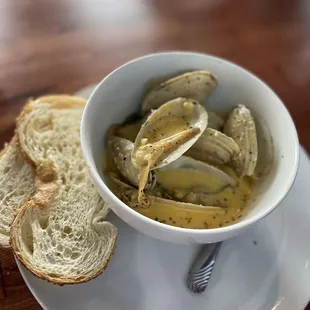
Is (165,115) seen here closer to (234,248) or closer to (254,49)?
(234,248)

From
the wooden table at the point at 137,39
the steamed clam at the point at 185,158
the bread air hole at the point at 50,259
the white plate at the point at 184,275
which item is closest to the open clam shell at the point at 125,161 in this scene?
the steamed clam at the point at 185,158

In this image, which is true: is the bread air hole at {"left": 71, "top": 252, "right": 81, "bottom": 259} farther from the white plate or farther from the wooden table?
the wooden table

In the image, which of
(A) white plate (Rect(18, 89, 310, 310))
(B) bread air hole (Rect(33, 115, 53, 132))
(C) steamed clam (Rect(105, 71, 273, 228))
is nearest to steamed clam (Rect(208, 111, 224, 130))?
(C) steamed clam (Rect(105, 71, 273, 228))

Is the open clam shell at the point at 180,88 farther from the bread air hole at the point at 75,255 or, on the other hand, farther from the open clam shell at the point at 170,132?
the bread air hole at the point at 75,255

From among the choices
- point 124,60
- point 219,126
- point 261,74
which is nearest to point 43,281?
point 219,126

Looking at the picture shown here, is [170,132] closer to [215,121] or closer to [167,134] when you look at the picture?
[167,134]

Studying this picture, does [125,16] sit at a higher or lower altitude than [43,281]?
higher

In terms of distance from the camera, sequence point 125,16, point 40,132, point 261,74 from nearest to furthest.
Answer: point 40,132 → point 261,74 → point 125,16
